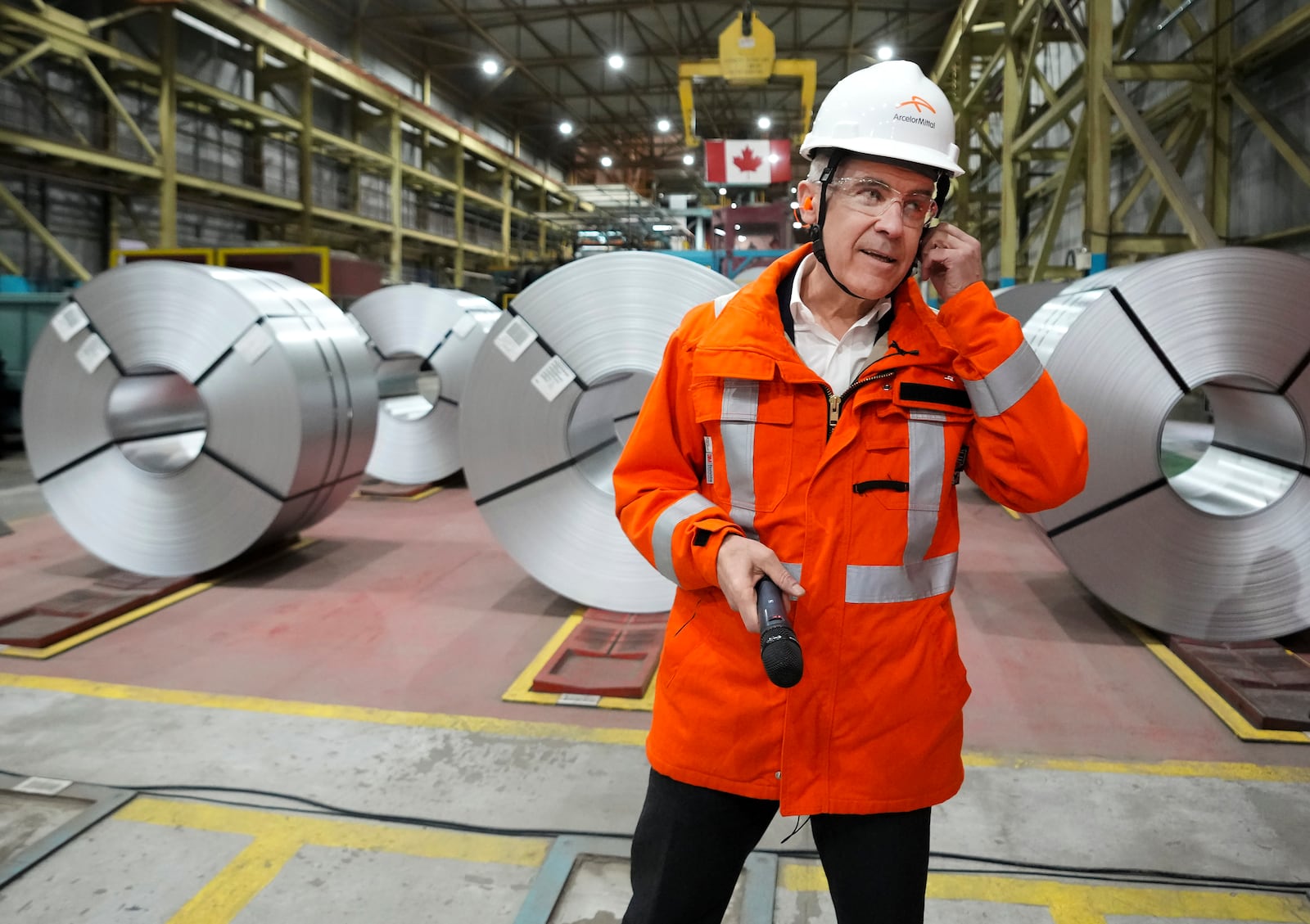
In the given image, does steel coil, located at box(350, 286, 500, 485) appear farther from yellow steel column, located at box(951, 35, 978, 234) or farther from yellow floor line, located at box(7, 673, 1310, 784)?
yellow steel column, located at box(951, 35, 978, 234)

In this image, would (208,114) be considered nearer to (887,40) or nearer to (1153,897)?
(887,40)

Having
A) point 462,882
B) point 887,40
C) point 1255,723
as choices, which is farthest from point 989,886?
point 887,40

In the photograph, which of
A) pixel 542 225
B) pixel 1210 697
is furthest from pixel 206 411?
pixel 542 225

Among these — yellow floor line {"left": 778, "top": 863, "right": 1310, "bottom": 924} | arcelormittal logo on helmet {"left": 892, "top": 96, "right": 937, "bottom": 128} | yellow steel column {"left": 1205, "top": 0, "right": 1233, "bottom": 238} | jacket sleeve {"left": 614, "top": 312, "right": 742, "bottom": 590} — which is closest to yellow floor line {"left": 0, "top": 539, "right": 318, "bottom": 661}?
yellow floor line {"left": 778, "top": 863, "right": 1310, "bottom": 924}

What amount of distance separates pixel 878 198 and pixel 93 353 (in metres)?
4.31

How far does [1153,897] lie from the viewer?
210 cm

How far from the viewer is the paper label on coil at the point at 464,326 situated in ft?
22.2

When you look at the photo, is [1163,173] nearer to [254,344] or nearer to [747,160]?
[747,160]

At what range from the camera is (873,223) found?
4.48ft

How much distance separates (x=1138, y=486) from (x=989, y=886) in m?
2.02

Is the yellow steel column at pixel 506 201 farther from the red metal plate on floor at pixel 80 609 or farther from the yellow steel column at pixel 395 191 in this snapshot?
the red metal plate on floor at pixel 80 609

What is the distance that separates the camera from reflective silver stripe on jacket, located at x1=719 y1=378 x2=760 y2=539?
4.39ft

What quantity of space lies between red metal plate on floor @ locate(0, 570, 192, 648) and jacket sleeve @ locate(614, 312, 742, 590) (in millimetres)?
3203

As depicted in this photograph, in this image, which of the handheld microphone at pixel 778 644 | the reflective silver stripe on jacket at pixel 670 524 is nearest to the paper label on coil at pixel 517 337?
the reflective silver stripe on jacket at pixel 670 524
